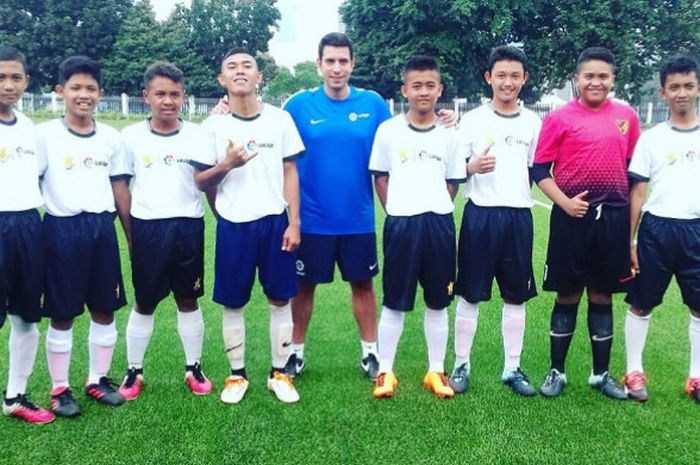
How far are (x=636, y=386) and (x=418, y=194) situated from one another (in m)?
1.79

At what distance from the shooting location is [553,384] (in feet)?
13.3

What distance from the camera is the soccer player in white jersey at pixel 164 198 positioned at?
3.80 metres

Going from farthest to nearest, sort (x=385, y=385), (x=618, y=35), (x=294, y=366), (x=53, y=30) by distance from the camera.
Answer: (x=53, y=30) → (x=618, y=35) → (x=294, y=366) → (x=385, y=385)

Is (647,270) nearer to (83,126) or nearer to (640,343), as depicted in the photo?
(640,343)

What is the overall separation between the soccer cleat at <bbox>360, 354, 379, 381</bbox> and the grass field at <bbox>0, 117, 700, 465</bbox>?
0.30 feet

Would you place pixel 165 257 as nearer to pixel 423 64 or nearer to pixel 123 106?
pixel 423 64

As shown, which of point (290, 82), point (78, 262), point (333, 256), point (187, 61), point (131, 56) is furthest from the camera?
point (290, 82)

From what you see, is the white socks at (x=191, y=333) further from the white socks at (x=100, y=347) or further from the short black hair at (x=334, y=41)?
the short black hair at (x=334, y=41)

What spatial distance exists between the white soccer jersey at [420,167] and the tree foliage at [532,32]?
1123 inches

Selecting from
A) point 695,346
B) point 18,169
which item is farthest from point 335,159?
point 695,346

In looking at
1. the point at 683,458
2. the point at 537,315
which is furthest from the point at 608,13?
the point at 683,458

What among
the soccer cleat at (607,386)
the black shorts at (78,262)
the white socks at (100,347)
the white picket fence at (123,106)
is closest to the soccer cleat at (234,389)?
the white socks at (100,347)

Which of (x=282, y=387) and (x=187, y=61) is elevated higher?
(x=187, y=61)

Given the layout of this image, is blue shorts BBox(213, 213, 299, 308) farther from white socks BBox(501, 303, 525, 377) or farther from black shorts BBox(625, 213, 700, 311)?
black shorts BBox(625, 213, 700, 311)
